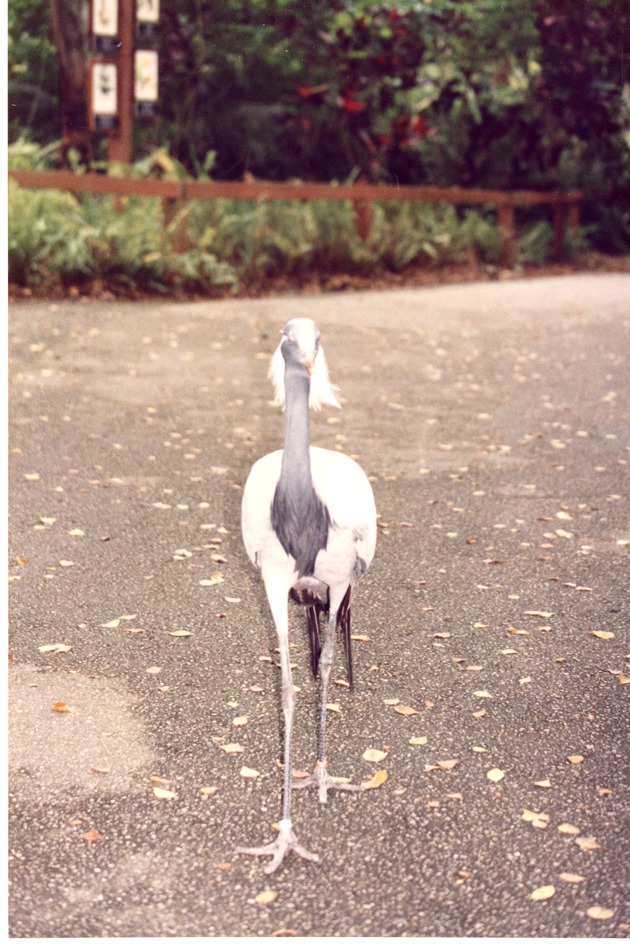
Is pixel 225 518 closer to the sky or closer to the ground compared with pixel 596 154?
closer to the ground

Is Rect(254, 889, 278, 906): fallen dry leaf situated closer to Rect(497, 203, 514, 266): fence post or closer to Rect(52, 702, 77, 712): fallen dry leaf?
Rect(52, 702, 77, 712): fallen dry leaf

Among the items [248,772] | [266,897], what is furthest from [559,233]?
[266,897]

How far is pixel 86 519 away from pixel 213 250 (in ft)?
26.8

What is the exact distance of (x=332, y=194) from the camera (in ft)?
51.9

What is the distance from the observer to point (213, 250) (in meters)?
14.3

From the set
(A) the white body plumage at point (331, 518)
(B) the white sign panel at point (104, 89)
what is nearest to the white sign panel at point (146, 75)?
(B) the white sign panel at point (104, 89)

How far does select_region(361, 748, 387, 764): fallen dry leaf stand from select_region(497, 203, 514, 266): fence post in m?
14.8

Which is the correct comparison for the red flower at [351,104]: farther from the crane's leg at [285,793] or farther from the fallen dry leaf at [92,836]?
the fallen dry leaf at [92,836]

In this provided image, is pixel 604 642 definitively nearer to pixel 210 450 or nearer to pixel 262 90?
pixel 210 450

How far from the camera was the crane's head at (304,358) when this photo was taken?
11.0ft

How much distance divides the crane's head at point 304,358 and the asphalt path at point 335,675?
1346mm

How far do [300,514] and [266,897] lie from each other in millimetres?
1072

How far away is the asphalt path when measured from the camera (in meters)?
3.35

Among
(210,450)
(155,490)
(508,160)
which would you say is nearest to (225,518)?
(155,490)
